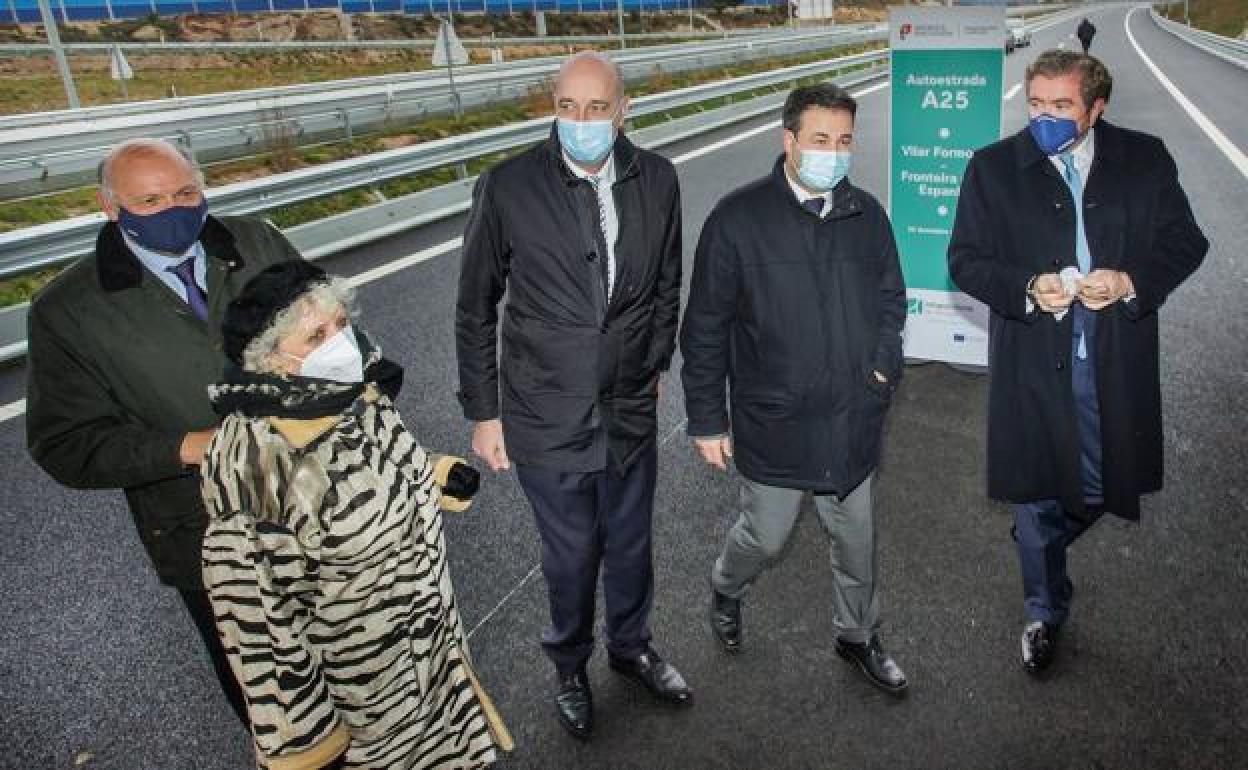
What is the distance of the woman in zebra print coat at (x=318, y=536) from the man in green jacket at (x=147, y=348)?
0.43 metres

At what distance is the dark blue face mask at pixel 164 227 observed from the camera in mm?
2561

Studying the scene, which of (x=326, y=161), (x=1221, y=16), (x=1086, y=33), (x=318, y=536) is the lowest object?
(x=1221, y=16)

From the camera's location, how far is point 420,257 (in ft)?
29.1

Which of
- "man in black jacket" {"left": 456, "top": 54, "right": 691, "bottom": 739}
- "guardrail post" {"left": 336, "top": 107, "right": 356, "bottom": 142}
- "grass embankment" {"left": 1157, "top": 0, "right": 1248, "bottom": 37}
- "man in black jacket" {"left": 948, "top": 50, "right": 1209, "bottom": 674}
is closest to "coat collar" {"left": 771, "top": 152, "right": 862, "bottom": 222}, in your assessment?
"man in black jacket" {"left": 456, "top": 54, "right": 691, "bottom": 739}

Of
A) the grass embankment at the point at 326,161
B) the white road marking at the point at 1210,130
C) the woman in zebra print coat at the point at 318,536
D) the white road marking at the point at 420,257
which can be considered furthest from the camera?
the white road marking at the point at 1210,130

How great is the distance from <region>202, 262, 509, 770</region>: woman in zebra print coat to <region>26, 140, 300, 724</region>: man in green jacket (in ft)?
1.42

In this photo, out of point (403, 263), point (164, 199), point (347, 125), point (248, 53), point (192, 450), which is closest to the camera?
point (192, 450)

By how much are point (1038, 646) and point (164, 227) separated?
3299mm

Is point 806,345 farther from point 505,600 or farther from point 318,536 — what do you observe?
point 505,600

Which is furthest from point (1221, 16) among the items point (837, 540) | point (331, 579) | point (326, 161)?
point (331, 579)

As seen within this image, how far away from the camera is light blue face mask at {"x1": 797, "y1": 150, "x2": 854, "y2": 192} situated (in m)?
2.86

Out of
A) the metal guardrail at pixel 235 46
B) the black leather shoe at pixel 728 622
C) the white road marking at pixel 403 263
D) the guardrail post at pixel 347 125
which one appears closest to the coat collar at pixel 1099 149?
the black leather shoe at pixel 728 622

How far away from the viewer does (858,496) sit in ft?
10.3

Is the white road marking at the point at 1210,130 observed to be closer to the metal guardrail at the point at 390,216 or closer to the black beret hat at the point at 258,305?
the metal guardrail at the point at 390,216
